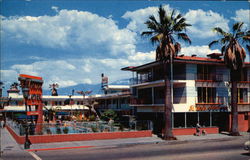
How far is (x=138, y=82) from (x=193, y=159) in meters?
23.6

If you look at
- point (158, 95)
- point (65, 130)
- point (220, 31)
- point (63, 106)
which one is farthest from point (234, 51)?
point (63, 106)

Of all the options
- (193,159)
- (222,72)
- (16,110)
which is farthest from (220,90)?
(16,110)

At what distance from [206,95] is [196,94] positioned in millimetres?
1491

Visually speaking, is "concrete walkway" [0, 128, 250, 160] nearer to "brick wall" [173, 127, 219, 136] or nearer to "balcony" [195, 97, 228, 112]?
"brick wall" [173, 127, 219, 136]

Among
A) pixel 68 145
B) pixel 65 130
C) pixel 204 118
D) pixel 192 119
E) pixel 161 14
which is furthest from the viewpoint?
pixel 204 118

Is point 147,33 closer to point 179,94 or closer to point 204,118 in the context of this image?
point 179,94

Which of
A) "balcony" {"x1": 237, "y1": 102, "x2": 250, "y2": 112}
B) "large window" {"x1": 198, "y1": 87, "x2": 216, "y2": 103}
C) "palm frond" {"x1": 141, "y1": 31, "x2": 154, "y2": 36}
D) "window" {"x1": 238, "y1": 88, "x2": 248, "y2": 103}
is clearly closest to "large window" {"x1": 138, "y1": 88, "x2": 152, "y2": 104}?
"large window" {"x1": 198, "y1": 87, "x2": 216, "y2": 103}

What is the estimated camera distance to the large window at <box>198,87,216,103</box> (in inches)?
1409

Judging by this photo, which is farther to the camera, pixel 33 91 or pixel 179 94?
pixel 179 94

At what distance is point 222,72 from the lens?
37.8 meters

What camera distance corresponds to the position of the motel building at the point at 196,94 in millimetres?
34750

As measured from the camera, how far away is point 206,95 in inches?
1407

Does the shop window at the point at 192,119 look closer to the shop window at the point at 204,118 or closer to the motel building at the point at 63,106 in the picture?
the shop window at the point at 204,118

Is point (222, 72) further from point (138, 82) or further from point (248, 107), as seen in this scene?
point (138, 82)
